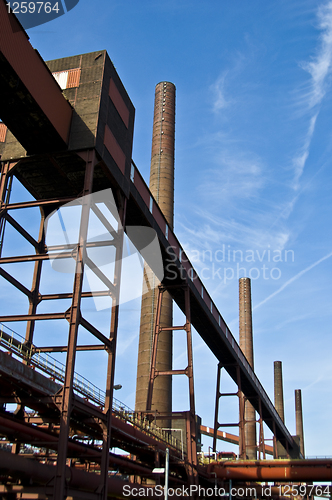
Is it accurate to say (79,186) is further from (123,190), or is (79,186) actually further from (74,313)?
(74,313)

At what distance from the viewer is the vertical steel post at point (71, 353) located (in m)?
13.7

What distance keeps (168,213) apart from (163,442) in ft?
52.5

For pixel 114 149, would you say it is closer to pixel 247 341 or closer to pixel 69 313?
pixel 69 313

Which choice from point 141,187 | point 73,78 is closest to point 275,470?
point 141,187

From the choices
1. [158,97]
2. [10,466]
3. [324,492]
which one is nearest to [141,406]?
[324,492]

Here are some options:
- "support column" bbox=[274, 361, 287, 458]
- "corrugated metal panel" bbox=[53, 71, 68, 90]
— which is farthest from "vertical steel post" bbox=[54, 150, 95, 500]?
"support column" bbox=[274, 361, 287, 458]

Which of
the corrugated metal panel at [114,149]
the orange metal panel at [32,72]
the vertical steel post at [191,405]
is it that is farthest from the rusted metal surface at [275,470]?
the orange metal panel at [32,72]

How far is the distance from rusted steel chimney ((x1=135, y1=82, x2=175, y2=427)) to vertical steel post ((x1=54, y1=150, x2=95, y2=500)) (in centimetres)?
1105

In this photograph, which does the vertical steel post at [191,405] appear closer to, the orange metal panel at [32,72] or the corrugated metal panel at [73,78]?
the orange metal panel at [32,72]

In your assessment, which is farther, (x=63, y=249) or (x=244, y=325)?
(x=244, y=325)

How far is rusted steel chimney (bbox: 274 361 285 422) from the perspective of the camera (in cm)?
6788

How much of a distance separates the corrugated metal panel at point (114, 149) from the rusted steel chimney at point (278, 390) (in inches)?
2212

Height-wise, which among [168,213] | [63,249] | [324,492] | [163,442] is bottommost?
[324,492]

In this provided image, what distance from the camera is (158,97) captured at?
38.6 metres
